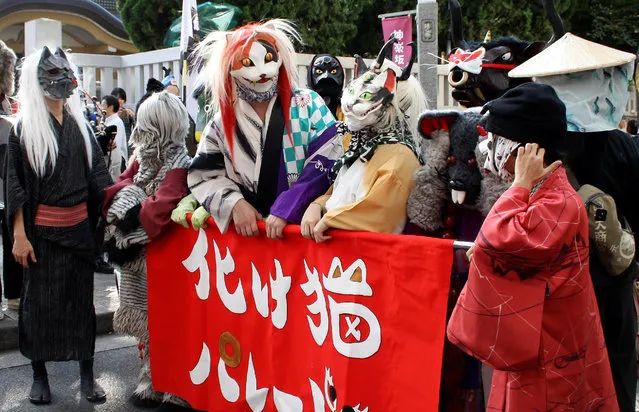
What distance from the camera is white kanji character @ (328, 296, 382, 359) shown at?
2.76 metres

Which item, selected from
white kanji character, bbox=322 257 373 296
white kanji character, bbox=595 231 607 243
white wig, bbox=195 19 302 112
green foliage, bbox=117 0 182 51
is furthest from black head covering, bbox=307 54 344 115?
green foliage, bbox=117 0 182 51

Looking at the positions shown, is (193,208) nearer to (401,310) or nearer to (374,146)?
(374,146)

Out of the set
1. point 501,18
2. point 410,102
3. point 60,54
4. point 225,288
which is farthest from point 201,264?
point 501,18

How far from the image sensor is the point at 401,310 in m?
2.65

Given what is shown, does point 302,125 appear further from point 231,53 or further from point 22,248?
point 22,248

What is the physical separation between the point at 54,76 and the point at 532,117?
9.41ft

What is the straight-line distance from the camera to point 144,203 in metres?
3.86

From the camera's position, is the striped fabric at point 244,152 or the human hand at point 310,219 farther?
the striped fabric at point 244,152

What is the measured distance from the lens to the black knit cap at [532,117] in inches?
83.7

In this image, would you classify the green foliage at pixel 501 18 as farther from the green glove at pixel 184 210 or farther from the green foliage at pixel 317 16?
the green glove at pixel 184 210

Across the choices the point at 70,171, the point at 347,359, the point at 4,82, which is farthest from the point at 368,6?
the point at 347,359

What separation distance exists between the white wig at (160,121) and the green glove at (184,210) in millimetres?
381

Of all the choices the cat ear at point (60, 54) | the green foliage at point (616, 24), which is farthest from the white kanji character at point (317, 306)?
the green foliage at point (616, 24)

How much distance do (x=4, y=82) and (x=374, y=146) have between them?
10.4 feet
